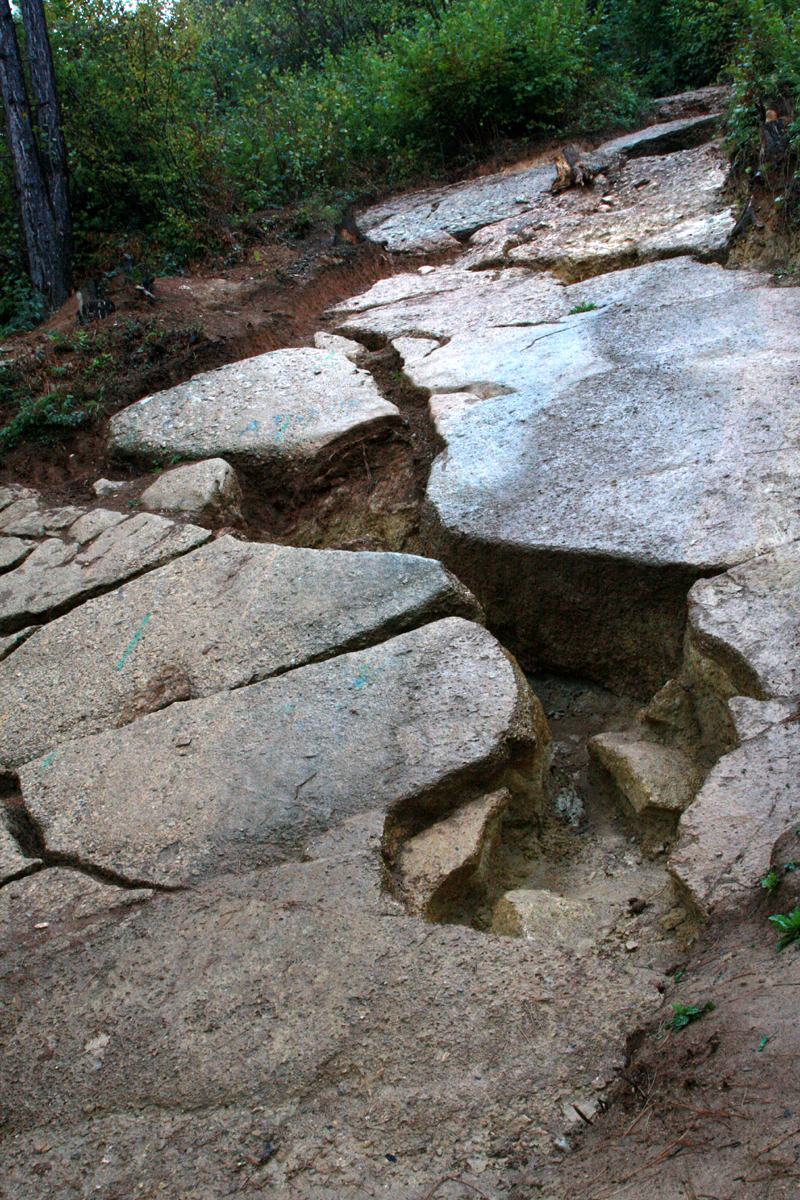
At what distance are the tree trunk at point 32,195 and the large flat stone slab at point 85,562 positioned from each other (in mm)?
3825

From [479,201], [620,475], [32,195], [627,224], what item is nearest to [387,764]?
[620,475]

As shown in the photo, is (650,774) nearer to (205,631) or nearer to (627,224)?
(205,631)

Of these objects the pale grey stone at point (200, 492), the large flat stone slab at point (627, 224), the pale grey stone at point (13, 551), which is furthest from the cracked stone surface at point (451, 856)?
the large flat stone slab at point (627, 224)

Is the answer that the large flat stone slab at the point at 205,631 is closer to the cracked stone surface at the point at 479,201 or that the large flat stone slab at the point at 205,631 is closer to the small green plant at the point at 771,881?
the small green plant at the point at 771,881

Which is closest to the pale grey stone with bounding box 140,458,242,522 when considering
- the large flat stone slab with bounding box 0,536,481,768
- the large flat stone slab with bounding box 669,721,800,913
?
the large flat stone slab with bounding box 0,536,481,768

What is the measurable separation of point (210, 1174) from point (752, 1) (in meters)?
A: 6.27

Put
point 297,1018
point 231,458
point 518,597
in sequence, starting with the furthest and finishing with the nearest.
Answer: point 231,458 < point 518,597 < point 297,1018

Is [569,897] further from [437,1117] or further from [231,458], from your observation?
[231,458]

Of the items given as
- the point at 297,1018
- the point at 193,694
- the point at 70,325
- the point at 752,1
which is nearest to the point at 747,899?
the point at 297,1018

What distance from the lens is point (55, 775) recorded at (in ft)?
6.41

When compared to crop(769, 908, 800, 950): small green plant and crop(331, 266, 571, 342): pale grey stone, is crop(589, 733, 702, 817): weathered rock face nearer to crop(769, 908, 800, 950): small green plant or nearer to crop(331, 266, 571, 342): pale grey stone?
crop(769, 908, 800, 950): small green plant

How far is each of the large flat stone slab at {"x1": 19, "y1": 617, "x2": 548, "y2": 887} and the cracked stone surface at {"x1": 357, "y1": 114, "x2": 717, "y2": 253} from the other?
12.4 feet

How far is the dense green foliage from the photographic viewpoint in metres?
5.96

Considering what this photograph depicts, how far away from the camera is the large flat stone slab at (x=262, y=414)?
299 cm
